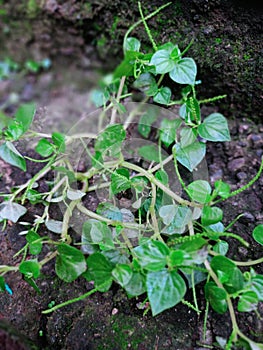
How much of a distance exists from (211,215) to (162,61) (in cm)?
41

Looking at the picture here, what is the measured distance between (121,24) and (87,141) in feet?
1.52

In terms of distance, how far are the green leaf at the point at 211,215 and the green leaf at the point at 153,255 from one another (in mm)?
125

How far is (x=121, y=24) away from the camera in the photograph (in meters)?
1.40

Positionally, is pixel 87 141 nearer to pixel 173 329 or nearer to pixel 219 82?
pixel 219 82

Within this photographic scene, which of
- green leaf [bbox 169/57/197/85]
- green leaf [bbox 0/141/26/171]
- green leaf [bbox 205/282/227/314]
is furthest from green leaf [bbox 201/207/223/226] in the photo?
green leaf [bbox 0/141/26/171]

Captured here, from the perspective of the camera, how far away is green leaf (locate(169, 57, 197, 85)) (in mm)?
997

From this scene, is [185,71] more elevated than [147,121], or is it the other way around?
[185,71]

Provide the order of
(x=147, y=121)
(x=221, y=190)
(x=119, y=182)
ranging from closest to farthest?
1. (x=221, y=190)
2. (x=119, y=182)
3. (x=147, y=121)

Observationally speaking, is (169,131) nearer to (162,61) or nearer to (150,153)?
(150,153)

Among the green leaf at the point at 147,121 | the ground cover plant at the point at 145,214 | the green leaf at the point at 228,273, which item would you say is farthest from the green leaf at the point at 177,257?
the green leaf at the point at 147,121

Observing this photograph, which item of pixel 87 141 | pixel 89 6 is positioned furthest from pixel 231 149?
pixel 89 6

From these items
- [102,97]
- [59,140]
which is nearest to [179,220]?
[59,140]

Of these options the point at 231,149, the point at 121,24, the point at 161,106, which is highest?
the point at 121,24

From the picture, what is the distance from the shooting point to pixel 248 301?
752 millimetres
